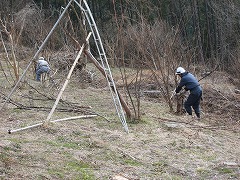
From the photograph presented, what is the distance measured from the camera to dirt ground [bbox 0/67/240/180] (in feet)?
17.1

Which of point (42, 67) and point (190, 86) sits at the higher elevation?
point (190, 86)

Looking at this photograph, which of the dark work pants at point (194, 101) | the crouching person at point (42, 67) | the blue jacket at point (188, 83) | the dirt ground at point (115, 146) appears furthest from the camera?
the crouching person at point (42, 67)

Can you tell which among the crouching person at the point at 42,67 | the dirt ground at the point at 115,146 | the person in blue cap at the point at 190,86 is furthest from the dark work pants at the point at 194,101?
the crouching person at the point at 42,67

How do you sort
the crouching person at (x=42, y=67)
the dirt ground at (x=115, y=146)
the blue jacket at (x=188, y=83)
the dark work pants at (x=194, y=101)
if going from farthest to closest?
the crouching person at (x=42, y=67), the dark work pants at (x=194, y=101), the blue jacket at (x=188, y=83), the dirt ground at (x=115, y=146)

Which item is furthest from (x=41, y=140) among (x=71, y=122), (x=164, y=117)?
(x=164, y=117)

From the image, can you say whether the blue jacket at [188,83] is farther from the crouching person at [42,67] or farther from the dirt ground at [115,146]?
the crouching person at [42,67]

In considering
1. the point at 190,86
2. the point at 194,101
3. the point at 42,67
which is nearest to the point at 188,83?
the point at 190,86

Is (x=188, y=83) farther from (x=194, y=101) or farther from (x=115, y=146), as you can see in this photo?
(x=115, y=146)

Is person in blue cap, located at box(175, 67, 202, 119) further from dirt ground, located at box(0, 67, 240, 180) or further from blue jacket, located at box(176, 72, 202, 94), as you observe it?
dirt ground, located at box(0, 67, 240, 180)

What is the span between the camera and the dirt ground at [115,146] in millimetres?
5215

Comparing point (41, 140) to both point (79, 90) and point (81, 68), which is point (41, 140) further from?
point (81, 68)

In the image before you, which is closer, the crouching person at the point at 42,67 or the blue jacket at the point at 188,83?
the blue jacket at the point at 188,83

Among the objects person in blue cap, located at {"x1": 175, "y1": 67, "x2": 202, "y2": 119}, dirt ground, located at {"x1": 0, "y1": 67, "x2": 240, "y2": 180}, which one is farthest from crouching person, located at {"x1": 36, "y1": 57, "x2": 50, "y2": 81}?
person in blue cap, located at {"x1": 175, "y1": 67, "x2": 202, "y2": 119}

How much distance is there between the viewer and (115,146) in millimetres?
6633
